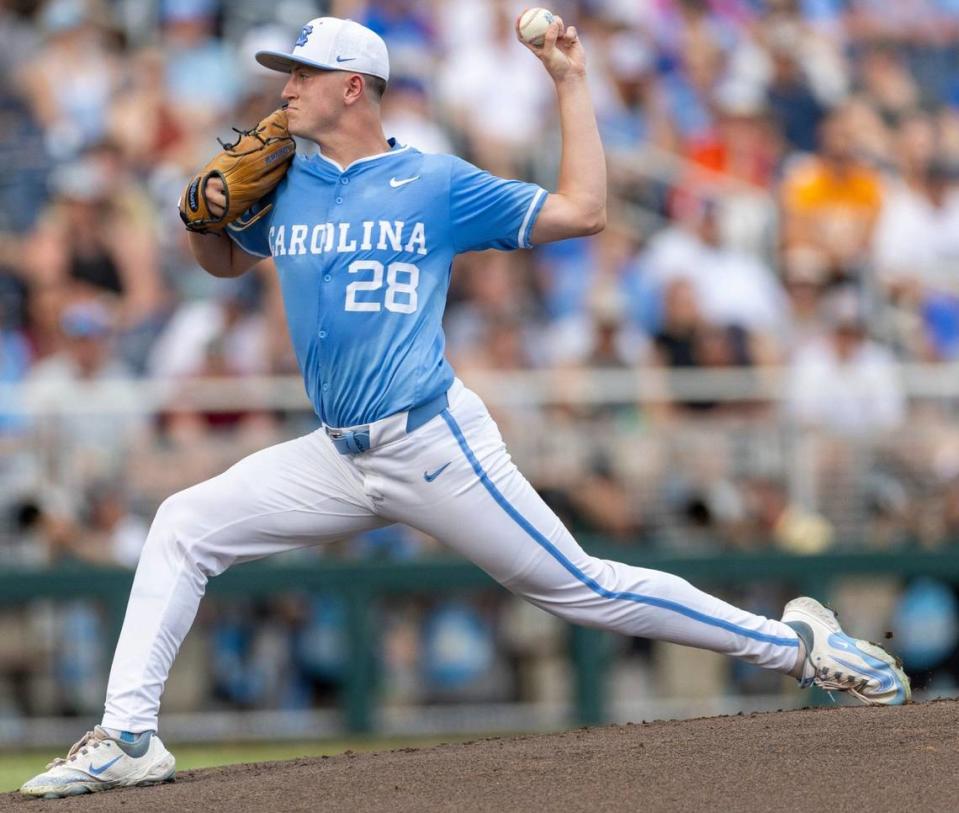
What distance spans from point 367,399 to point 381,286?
13.6 inches

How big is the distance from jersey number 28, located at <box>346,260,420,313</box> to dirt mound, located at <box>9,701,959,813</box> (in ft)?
4.74

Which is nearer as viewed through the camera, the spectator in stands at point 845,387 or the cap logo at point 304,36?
the cap logo at point 304,36

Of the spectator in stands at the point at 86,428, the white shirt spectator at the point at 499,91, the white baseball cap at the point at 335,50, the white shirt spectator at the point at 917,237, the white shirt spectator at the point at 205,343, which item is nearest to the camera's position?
the white baseball cap at the point at 335,50

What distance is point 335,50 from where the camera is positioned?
18.4ft

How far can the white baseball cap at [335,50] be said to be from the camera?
18.4ft

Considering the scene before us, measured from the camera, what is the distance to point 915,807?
497 cm

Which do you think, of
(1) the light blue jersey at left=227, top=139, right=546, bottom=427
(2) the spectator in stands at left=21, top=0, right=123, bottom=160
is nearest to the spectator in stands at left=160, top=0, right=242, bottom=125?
(2) the spectator in stands at left=21, top=0, right=123, bottom=160

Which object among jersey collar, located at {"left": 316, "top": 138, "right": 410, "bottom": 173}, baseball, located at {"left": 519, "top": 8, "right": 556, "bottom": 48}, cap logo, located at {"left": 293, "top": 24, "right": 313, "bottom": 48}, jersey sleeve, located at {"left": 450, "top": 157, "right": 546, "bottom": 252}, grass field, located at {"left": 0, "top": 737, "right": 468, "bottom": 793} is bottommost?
grass field, located at {"left": 0, "top": 737, "right": 468, "bottom": 793}

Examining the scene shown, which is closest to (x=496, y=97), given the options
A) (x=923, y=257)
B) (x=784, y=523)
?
(x=923, y=257)

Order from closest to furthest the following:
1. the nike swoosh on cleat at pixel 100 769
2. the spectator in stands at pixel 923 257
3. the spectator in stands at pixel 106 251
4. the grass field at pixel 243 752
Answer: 1. the nike swoosh on cleat at pixel 100 769
2. the grass field at pixel 243 752
3. the spectator in stands at pixel 106 251
4. the spectator in stands at pixel 923 257

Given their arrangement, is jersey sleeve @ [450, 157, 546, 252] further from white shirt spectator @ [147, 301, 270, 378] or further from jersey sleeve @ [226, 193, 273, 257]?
white shirt spectator @ [147, 301, 270, 378]

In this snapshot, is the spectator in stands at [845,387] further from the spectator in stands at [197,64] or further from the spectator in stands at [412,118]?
the spectator in stands at [197,64]

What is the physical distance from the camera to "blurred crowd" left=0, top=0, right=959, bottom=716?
34.2 feet

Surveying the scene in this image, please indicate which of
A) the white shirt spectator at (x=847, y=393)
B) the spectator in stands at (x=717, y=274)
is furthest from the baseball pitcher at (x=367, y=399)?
the spectator in stands at (x=717, y=274)
